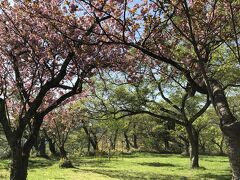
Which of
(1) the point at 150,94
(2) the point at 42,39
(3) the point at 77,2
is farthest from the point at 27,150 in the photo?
(1) the point at 150,94

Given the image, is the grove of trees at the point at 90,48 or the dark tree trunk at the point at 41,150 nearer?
the grove of trees at the point at 90,48

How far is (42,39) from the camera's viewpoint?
→ 13.1m

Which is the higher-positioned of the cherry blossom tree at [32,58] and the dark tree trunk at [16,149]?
the cherry blossom tree at [32,58]

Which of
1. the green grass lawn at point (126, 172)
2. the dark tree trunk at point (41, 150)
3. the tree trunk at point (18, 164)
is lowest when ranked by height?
the green grass lawn at point (126, 172)

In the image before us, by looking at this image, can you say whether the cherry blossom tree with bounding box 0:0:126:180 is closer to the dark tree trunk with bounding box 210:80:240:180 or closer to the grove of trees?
the grove of trees

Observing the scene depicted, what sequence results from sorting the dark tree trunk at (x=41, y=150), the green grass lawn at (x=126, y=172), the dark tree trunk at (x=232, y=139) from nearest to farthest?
the dark tree trunk at (x=232, y=139) → the green grass lawn at (x=126, y=172) → the dark tree trunk at (x=41, y=150)

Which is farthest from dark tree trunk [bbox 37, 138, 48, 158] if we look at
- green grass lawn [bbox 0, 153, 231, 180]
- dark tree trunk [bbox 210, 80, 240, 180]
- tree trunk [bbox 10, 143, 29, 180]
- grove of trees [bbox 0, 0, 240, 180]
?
dark tree trunk [bbox 210, 80, 240, 180]

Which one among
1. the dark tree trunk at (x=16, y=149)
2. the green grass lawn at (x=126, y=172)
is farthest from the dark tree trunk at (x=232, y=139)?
the green grass lawn at (x=126, y=172)

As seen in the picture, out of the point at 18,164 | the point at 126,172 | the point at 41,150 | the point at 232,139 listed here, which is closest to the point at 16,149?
the point at 18,164

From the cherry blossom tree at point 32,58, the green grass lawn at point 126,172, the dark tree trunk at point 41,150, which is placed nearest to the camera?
the cherry blossom tree at point 32,58

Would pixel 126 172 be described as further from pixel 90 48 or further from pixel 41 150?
pixel 41 150

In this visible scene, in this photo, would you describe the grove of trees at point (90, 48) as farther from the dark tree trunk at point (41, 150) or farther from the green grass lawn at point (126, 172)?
the dark tree trunk at point (41, 150)

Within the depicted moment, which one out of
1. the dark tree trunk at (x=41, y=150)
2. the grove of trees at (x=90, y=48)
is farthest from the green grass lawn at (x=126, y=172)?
the dark tree trunk at (x=41, y=150)

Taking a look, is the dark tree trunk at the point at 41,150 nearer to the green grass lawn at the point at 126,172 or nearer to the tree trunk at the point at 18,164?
the green grass lawn at the point at 126,172
